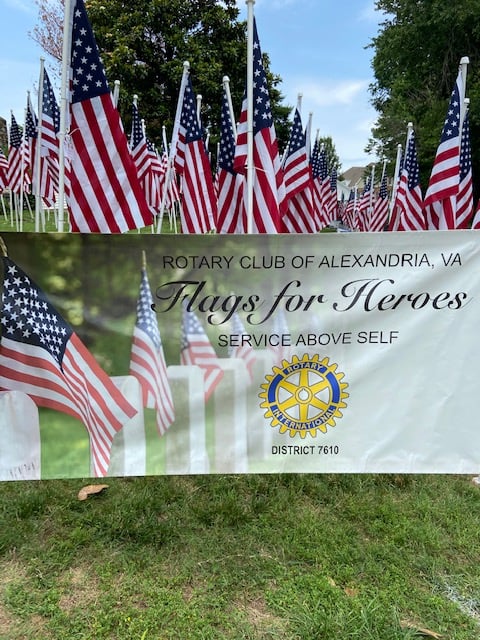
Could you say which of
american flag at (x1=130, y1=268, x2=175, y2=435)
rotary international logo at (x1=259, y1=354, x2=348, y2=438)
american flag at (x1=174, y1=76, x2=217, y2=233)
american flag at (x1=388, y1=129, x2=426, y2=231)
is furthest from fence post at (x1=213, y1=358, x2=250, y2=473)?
american flag at (x1=388, y1=129, x2=426, y2=231)

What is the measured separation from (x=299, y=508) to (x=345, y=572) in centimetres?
67

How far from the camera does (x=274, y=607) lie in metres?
2.49

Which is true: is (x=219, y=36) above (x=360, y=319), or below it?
above

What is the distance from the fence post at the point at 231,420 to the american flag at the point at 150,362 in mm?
266

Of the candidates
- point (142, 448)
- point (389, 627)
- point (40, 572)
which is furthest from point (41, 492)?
point (389, 627)

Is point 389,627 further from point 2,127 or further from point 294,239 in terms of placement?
point 2,127

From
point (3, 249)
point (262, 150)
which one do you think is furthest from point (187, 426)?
point (262, 150)

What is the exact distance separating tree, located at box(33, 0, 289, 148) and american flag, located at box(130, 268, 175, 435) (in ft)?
83.5

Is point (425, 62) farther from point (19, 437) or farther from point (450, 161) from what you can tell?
point (19, 437)

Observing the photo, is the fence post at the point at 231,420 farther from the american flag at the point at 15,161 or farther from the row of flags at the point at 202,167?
the american flag at the point at 15,161

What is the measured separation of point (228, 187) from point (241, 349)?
15.5 ft

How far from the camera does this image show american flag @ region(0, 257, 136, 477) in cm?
261

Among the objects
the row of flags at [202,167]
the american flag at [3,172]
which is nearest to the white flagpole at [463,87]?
the row of flags at [202,167]

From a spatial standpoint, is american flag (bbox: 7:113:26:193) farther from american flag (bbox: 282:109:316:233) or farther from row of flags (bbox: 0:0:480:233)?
american flag (bbox: 282:109:316:233)
